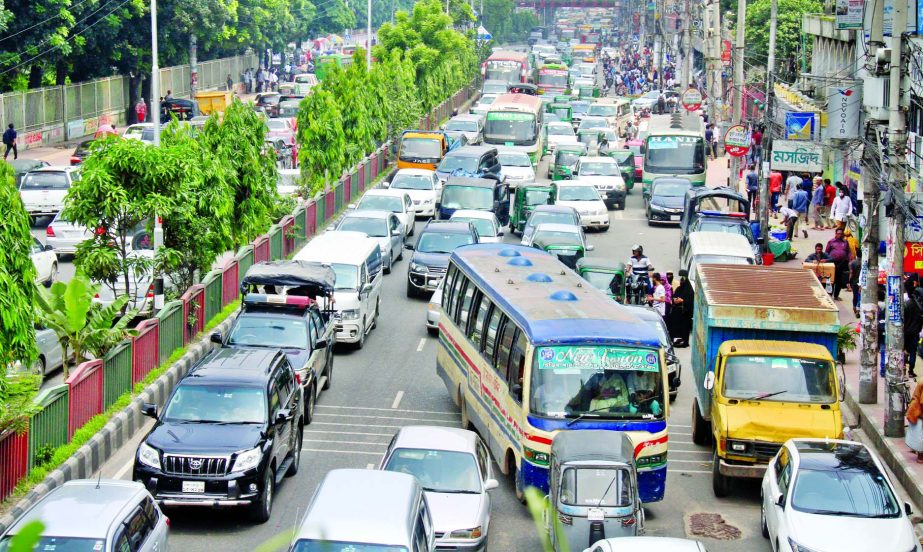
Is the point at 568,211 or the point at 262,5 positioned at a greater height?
the point at 262,5

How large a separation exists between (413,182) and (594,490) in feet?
91.1

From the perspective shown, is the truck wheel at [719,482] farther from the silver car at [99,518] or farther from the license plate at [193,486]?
the silver car at [99,518]

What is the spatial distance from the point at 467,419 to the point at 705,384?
3911 mm

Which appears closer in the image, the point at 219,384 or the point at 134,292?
the point at 219,384

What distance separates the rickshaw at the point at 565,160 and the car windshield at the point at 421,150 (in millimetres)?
4530

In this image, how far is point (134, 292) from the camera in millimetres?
26078

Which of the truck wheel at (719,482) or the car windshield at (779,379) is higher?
the car windshield at (779,379)

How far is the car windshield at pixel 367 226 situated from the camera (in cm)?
3297

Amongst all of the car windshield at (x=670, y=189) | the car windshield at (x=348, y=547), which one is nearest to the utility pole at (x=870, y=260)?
the car windshield at (x=348, y=547)

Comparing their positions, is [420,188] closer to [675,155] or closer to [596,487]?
[675,155]

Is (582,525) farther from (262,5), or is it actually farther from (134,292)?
(262,5)

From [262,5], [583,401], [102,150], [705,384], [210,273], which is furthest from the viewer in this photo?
[262,5]

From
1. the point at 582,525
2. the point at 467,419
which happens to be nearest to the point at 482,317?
the point at 467,419

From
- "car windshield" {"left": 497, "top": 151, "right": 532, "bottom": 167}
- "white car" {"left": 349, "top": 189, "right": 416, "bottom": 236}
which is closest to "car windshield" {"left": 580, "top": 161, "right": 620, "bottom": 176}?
"car windshield" {"left": 497, "top": 151, "right": 532, "bottom": 167}
